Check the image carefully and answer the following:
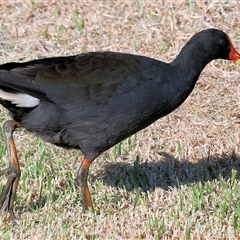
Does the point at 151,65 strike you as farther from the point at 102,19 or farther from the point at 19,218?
the point at 102,19

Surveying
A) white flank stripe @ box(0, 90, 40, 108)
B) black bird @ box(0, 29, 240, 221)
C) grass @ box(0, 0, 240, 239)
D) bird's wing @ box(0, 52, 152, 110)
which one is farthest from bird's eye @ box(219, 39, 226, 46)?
white flank stripe @ box(0, 90, 40, 108)

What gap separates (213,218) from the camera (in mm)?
5391

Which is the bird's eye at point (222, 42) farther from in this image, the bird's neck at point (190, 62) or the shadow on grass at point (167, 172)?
the shadow on grass at point (167, 172)

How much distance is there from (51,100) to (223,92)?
7.71 ft

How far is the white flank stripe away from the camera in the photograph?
538cm

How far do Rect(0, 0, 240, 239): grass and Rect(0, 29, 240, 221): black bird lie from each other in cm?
28

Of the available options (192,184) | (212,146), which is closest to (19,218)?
(192,184)

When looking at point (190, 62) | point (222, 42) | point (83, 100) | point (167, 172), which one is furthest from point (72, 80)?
point (167, 172)

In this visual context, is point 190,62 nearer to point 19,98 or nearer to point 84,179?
point 84,179

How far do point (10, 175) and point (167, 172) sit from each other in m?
1.41

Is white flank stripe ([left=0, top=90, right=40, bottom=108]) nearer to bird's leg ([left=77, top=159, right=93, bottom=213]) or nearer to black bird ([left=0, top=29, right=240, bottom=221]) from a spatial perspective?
black bird ([left=0, top=29, right=240, bottom=221])

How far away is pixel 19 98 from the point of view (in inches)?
212

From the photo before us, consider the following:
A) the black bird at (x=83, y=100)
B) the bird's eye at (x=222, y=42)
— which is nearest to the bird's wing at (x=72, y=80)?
the black bird at (x=83, y=100)

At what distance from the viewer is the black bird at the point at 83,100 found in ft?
17.7
